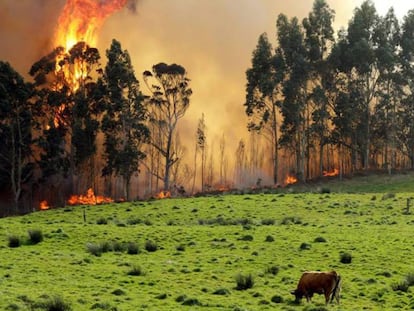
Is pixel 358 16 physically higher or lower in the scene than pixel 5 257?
higher

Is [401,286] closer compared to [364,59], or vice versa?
[401,286]

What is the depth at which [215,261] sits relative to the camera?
30.8m

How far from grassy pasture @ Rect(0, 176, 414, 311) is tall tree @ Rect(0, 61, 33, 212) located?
3666 centimetres

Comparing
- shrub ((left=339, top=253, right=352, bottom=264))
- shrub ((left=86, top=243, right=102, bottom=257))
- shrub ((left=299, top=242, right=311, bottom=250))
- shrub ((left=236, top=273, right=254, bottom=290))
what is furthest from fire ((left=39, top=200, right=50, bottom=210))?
shrub ((left=236, top=273, right=254, bottom=290))

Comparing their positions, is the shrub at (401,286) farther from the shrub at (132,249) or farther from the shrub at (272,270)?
the shrub at (132,249)

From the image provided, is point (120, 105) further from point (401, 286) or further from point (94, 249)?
point (401, 286)

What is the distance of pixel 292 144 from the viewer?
101 metres

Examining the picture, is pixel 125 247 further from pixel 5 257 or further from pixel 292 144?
pixel 292 144

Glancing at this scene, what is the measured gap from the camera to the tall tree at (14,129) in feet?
263

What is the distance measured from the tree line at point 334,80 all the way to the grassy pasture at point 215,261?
42045 mm

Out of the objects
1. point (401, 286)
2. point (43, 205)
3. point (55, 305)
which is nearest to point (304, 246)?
point (401, 286)

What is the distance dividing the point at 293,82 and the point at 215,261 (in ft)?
218

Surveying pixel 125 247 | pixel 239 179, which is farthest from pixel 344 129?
pixel 125 247

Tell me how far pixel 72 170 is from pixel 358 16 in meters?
51.6
